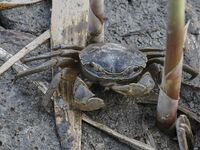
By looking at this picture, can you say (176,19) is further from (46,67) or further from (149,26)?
(149,26)

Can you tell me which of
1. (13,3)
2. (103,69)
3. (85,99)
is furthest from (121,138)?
(13,3)

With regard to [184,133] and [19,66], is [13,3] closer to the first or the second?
[19,66]

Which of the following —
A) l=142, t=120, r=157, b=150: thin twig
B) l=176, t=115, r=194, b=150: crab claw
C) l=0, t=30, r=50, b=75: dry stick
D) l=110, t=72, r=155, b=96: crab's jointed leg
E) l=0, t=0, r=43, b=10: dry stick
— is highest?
l=0, t=0, r=43, b=10: dry stick

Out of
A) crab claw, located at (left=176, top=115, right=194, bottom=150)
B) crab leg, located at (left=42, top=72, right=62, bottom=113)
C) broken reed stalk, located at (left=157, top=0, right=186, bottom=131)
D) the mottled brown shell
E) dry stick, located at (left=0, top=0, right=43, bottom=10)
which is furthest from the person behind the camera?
dry stick, located at (left=0, top=0, right=43, bottom=10)

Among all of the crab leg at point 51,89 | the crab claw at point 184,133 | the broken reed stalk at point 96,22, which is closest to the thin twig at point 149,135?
the crab claw at point 184,133

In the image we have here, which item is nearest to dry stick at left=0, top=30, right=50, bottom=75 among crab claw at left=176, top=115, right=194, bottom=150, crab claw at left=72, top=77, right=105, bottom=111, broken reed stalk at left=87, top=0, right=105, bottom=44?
broken reed stalk at left=87, top=0, right=105, bottom=44

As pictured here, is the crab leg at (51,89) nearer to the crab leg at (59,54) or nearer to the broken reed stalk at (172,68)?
the crab leg at (59,54)

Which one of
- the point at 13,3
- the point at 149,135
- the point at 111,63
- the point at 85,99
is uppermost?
the point at 13,3

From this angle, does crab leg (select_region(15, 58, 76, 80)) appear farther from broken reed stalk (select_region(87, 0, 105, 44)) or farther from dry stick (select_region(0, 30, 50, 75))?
broken reed stalk (select_region(87, 0, 105, 44))
